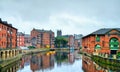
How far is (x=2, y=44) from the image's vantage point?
56406 millimetres

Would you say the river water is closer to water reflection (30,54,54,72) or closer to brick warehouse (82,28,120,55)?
water reflection (30,54,54,72)

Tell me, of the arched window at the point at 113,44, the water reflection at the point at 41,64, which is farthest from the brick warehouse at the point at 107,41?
the water reflection at the point at 41,64

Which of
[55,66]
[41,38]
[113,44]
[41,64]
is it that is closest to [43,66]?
[55,66]

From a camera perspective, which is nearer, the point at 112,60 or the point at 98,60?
the point at 112,60

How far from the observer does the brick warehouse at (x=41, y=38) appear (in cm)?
15625

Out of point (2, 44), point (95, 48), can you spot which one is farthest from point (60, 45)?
point (2, 44)

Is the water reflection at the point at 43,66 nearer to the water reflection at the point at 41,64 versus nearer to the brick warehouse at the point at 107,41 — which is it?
the water reflection at the point at 41,64

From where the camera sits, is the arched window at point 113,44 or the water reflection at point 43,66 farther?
the arched window at point 113,44

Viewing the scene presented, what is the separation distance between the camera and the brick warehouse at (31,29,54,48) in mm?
156250

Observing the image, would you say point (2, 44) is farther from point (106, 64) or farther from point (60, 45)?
point (60, 45)

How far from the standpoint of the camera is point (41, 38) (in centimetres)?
15762

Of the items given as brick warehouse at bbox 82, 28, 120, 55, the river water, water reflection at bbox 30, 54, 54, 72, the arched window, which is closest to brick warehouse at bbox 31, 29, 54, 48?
water reflection at bbox 30, 54, 54, 72

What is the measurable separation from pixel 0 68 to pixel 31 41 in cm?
11991

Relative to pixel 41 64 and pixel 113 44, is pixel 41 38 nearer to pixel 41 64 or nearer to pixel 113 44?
pixel 113 44
